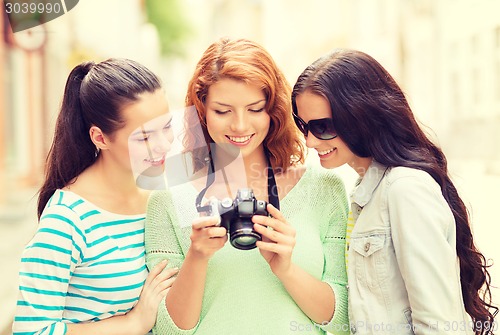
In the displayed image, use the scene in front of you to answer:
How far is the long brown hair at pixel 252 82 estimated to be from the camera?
1.68m

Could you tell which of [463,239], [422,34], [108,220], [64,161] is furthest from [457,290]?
[422,34]

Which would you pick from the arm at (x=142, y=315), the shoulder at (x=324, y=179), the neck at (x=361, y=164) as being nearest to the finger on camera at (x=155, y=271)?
the arm at (x=142, y=315)

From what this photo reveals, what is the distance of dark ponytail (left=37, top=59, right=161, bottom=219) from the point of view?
Result: 1691 millimetres

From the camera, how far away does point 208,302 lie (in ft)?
5.62

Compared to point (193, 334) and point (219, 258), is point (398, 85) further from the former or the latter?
point (193, 334)

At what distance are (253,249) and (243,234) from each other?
A: 0.28 m

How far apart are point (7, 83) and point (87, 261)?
13.0 ft

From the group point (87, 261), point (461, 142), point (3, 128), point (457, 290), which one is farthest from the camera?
point (3, 128)

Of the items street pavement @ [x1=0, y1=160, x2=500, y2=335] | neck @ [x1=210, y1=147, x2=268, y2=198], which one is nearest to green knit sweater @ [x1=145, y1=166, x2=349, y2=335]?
neck @ [x1=210, y1=147, x2=268, y2=198]

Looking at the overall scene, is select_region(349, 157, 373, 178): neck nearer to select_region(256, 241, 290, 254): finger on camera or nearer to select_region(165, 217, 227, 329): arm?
select_region(256, 241, 290, 254): finger on camera

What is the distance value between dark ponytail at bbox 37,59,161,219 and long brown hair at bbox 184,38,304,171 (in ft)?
0.46

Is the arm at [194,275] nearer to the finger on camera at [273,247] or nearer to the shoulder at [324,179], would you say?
the finger on camera at [273,247]

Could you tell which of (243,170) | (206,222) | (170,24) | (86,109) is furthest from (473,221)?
(170,24)

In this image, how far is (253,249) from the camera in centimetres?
175
